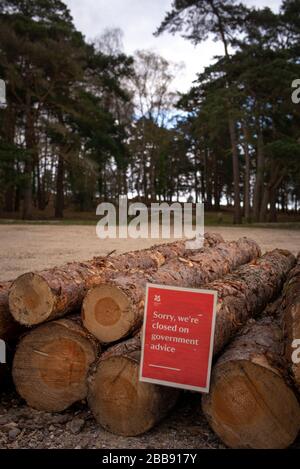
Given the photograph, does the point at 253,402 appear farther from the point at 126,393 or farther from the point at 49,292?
the point at 49,292

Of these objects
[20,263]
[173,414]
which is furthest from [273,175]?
[173,414]

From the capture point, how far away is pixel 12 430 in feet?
7.88

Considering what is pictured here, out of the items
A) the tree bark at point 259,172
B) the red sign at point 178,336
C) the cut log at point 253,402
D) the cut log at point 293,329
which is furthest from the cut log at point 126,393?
the tree bark at point 259,172

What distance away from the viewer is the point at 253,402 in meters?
2.09

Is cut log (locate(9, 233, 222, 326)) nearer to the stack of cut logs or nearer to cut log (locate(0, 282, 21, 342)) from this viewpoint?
the stack of cut logs

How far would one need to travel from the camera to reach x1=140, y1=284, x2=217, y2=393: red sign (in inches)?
86.7

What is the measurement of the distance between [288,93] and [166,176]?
998 inches

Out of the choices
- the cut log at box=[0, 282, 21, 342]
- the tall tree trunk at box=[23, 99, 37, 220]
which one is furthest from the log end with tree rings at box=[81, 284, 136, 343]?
the tall tree trunk at box=[23, 99, 37, 220]

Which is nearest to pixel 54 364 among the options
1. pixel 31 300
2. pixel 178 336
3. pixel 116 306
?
pixel 31 300

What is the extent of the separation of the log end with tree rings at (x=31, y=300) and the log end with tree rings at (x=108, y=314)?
258mm

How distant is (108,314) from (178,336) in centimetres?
50

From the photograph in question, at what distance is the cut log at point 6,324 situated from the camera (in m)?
2.88

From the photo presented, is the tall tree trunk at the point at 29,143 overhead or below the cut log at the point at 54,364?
overhead

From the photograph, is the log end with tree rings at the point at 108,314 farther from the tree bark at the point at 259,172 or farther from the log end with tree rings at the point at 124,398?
the tree bark at the point at 259,172
